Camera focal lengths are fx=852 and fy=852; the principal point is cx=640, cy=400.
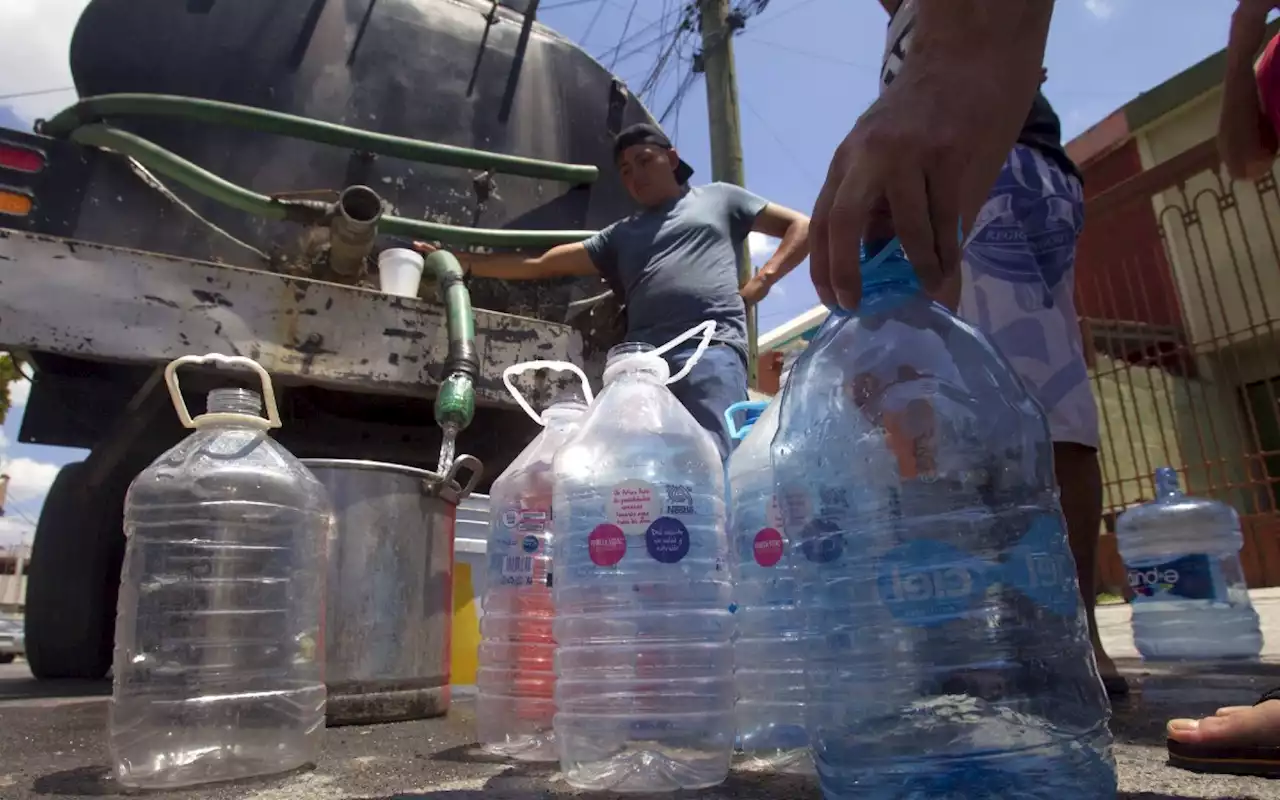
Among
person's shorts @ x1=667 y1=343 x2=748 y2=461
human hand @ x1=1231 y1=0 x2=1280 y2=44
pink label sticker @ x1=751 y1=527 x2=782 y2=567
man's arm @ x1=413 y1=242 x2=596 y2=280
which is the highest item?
man's arm @ x1=413 y1=242 x2=596 y2=280

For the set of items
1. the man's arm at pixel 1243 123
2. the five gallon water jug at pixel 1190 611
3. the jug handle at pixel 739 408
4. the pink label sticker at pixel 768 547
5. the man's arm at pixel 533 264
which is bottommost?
the five gallon water jug at pixel 1190 611

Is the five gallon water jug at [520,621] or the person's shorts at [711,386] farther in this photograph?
the person's shorts at [711,386]

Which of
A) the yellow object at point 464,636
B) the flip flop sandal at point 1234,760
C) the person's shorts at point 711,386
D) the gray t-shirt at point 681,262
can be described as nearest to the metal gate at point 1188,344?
the gray t-shirt at point 681,262

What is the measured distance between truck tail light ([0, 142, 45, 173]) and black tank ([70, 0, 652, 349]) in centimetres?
16

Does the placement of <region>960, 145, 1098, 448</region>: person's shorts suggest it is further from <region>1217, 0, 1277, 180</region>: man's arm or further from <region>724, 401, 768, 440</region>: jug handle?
<region>724, 401, 768, 440</region>: jug handle

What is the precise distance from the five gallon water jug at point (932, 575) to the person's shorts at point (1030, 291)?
1010mm

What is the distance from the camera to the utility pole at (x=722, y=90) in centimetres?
732

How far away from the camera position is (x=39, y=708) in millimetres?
2168

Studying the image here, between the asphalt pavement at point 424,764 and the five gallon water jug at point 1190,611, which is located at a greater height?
the five gallon water jug at point 1190,611

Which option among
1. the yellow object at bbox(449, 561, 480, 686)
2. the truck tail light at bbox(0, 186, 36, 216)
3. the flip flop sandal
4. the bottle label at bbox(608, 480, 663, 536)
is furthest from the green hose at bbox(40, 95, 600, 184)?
the flip flop sandal

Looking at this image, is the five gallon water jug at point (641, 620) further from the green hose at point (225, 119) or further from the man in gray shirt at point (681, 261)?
the green hose at point (225, 119)

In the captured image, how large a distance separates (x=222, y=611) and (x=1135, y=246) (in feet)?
26.0

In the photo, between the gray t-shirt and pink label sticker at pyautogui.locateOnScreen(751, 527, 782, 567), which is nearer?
pink label sticker at pyautogui.locateOnScreen(751, 527, 782, 567)

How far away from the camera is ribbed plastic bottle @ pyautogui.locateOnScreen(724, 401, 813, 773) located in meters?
1.44
